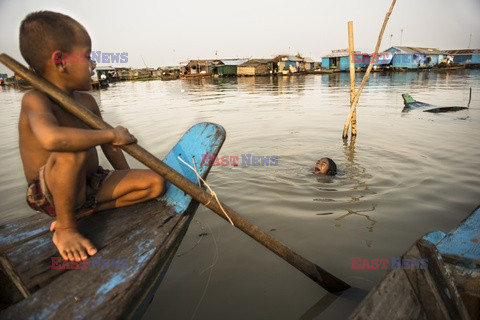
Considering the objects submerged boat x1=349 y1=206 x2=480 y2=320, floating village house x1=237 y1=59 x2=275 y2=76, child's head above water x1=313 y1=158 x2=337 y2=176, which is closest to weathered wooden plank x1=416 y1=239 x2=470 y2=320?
submerged boat x1=349 y1=206 x2=480 y2=320

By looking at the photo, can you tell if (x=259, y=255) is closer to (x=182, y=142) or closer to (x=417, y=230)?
(x=182, y=142)

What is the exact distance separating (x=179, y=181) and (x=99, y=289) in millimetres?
661

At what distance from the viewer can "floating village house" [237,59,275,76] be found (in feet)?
145

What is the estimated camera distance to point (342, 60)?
144ft

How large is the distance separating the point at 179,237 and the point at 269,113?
9.12 m

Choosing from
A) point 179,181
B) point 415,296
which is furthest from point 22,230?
point 415,296

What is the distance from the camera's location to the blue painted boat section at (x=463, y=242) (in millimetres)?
1378

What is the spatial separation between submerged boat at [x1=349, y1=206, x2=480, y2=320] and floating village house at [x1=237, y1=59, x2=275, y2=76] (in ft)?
149

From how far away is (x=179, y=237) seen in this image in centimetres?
176

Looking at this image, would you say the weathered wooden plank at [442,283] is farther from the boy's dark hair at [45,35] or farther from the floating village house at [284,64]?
the floating village house at [284,64]

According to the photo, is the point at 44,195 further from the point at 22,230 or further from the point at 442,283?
the point at 442,283

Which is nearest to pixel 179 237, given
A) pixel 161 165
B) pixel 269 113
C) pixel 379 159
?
pixel 161 165

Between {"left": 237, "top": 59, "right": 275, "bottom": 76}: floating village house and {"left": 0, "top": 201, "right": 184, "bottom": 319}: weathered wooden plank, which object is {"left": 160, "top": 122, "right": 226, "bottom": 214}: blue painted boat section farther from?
{"left": 237, "top": 59, "right": 275, "bottom": 76}: floating village house

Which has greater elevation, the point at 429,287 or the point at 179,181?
the point at 179,181
